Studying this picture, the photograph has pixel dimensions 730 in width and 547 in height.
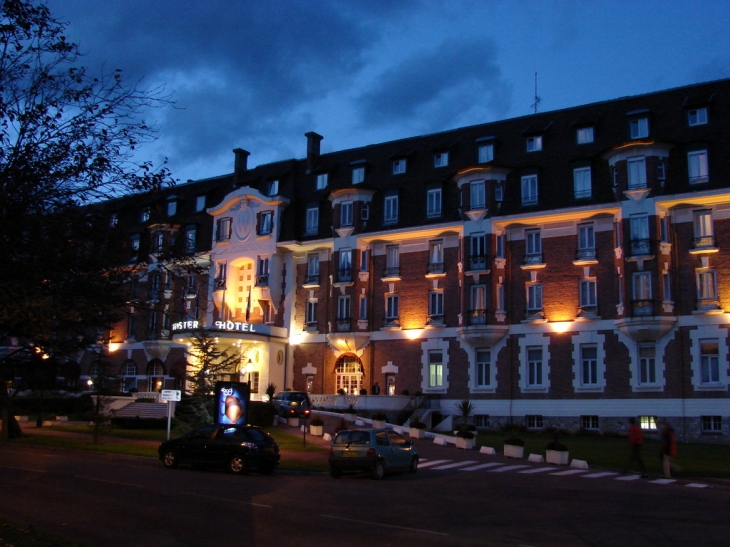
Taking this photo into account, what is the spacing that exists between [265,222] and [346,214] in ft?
22.4

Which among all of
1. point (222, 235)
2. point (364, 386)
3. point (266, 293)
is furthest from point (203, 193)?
point (364, 386)

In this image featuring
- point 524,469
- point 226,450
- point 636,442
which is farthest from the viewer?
point 524,469

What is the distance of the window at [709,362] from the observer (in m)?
40.1

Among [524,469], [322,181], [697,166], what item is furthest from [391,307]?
[524,469]

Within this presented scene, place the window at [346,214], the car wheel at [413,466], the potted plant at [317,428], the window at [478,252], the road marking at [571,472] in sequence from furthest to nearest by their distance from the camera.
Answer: the window at [346,214] → the window at [478,252] → the potted plant at [317,428] → the road marking at [571,472] → the car wheel at [413,466]

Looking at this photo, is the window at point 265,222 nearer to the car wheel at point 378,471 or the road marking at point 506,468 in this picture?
the road marking at point 506,468

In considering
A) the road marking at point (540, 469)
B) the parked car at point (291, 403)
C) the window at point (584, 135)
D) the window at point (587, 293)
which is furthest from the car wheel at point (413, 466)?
the window at point (584, 135)

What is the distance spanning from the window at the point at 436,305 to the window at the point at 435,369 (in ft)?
7.48

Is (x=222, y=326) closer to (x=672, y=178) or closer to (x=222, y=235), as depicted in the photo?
(x=222, y=235)

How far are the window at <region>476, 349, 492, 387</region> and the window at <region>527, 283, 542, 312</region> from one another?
381 centimetres

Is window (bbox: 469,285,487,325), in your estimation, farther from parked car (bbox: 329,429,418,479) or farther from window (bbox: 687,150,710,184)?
parked car (bbox: 329,429,418,479)

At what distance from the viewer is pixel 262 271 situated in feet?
182

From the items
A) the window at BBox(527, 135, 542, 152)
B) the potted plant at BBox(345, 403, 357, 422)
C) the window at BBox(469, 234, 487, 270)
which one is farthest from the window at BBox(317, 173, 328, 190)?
the potted plant at BBox(345, 403, 357, 422)

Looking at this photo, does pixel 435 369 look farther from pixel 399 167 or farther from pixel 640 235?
pixel 640 235
